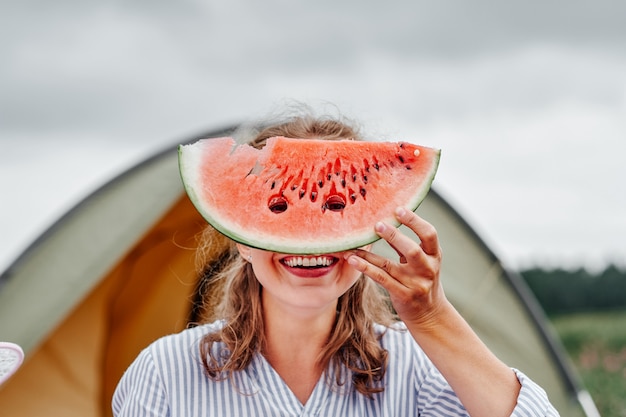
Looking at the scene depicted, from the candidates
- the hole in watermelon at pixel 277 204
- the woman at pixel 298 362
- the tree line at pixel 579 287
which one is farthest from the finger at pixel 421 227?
the tree line at pixel 579 287

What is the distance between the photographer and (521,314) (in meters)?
3.37

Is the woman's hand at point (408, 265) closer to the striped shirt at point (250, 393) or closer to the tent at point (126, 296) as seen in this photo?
the striped shirt at point (250, 393)

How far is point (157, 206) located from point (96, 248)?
0.26 m

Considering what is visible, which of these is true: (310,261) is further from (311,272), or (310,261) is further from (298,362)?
(298,362)

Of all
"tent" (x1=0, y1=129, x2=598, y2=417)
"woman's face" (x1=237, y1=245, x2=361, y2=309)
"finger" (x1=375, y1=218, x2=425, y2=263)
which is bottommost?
"tent" (x1=0, y1=129, x2=598, y2=417)

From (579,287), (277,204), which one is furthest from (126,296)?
(579,287)

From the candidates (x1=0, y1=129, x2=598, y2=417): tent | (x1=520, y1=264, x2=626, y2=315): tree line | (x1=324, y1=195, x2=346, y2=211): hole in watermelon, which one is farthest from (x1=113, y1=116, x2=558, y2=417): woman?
(x1=520, y1=264, x2=626, y2=315): tree line

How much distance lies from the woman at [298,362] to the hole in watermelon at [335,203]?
0.10 metres

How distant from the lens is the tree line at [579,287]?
16297mm

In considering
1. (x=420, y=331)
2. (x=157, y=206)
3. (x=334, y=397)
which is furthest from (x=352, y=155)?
(x=157, y=206)

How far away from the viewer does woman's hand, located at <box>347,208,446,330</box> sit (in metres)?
1.37

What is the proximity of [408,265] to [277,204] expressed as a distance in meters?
0.34

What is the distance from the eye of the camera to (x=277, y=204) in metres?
1.59

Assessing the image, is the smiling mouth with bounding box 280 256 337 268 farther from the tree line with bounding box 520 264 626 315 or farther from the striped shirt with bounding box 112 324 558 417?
the tree line with bounding box 520 264 626 315
